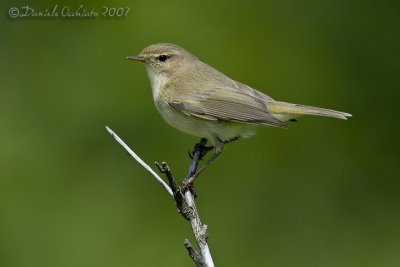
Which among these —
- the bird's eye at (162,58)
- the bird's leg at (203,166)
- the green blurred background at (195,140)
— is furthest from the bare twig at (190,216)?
the green blurred background at (195,140)

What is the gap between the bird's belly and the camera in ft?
16.8

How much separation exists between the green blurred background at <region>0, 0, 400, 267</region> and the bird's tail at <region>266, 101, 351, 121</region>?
4.65ft

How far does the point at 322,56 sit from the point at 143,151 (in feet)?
6.40

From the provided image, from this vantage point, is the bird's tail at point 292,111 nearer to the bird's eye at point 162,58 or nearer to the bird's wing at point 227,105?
the bird's wing at point 227,105

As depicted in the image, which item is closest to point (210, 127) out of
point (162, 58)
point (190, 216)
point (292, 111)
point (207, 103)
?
point (207, 103)

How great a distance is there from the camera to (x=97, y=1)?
7.09 meters

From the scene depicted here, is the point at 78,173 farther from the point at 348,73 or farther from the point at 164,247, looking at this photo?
the point at 348,73

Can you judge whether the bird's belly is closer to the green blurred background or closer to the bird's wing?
the bird's wing

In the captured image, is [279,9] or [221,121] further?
[279,9]

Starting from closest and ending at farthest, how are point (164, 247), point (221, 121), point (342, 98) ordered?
1. point (221, 121)
2. point (164, 247)
3. point (342, 98)

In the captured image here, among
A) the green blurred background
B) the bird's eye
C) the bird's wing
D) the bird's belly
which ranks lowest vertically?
the green blurred background

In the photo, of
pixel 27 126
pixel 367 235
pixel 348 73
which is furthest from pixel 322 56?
pixel 27 126

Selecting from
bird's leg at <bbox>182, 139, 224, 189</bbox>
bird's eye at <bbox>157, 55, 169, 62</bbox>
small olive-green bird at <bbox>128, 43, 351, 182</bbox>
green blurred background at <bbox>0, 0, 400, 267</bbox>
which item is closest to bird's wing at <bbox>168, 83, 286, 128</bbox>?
small olive-green bird at <bbox>128, 43, 351, 182</bbox>

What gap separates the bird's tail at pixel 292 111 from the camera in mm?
5023
